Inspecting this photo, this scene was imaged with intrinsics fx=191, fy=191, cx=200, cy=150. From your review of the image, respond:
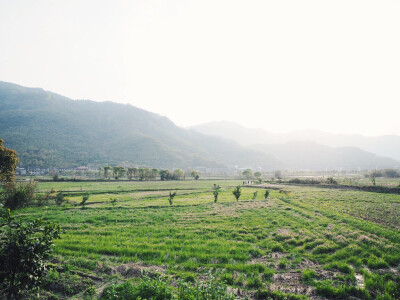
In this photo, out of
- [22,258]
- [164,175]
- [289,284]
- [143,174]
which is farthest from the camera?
[164,175]

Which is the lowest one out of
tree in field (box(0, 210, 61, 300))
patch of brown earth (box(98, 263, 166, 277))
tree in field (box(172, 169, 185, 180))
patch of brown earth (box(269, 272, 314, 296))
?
tree in field (box(172, 169, 185, 180))

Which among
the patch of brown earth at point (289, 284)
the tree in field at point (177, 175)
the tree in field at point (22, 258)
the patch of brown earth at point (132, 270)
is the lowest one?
the tree in field at point (177, 175)

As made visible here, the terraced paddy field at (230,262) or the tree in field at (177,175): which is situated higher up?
the terraced paddy field at (230,262)

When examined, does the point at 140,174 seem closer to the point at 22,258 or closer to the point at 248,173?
the point at 248,173

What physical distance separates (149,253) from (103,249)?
110 inches

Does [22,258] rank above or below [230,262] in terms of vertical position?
above

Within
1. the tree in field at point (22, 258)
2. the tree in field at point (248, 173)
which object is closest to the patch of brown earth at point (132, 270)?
the tree in field at point (22, 258)

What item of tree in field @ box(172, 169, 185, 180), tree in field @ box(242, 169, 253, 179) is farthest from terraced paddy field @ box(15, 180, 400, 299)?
tree in field @ box(242, 169, 253, 179)

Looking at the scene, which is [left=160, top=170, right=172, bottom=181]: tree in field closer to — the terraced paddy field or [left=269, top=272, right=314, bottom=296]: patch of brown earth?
the terraced paddy field

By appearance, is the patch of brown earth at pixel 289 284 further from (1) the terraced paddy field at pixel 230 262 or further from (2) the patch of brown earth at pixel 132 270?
(2) the patch of brown earth at pixel 132 270

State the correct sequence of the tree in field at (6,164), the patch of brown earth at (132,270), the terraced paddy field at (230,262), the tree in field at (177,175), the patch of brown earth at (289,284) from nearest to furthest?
the terraced paddy field at (230,262), the patch of brown earth at (289,284), the patch of brown earth at (132,270), the tree in field at (6,164), the tree in field at (177,175)

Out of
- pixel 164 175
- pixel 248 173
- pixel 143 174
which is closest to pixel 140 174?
pixel 143 174

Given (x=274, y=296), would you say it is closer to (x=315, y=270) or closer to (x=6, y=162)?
(x=315, y=270)

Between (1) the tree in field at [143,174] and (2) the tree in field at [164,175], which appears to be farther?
(2) the tree in field at [164,175]
